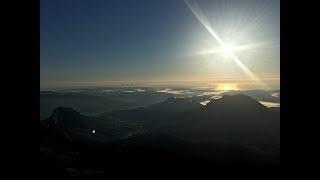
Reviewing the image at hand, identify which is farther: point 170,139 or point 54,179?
point 170,139
